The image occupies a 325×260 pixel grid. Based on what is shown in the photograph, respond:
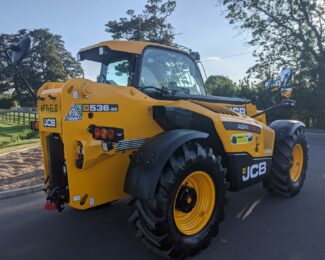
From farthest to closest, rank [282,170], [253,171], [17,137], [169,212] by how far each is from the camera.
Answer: [17,137] → [282,170] → [253,171] → [169,212]

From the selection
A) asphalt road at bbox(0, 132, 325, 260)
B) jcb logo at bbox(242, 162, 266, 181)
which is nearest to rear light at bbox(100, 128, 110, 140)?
asphalt road at bbox(0, 132, 325, 260)

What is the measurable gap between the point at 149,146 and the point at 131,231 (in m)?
1.35

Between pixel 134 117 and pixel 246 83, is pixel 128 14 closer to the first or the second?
pixel 246 83

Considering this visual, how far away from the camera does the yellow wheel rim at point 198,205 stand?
11.9 feet

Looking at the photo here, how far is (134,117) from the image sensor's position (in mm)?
3600

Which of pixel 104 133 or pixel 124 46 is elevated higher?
pixel 124 46

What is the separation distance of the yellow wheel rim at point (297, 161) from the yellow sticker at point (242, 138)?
1706mm

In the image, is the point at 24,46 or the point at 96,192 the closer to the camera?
the point at 24,46

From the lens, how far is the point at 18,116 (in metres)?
25.7

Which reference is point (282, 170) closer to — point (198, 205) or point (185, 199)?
point (198, 205)

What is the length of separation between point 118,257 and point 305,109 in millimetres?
20061

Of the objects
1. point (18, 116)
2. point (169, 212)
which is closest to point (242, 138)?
point (169, 212)

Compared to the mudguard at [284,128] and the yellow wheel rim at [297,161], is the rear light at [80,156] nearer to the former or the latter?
the mudguard at [284,128]

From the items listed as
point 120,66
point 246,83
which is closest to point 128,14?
point 246,83
